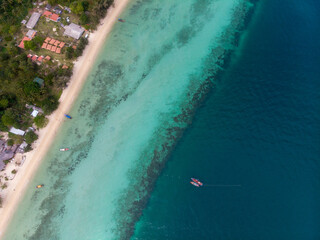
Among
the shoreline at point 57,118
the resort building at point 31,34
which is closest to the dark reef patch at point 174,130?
the shoreline at point 57,118

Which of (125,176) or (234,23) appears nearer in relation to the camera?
(125,176)

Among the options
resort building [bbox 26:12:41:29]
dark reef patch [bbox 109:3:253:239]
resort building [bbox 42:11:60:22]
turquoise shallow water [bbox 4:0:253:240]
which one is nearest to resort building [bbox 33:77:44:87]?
turquoise shallow water [bbox 4:0:253:240]

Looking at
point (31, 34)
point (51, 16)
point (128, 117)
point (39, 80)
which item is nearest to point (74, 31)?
point (51, 16)

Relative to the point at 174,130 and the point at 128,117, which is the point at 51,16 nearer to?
the point at 128,117

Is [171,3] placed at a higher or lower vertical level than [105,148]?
higher

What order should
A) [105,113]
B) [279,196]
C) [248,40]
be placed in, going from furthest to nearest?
1. [248,40]
2. [105,113]
3. [279,196]

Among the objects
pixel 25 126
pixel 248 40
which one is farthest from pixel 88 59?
pixel 248 40

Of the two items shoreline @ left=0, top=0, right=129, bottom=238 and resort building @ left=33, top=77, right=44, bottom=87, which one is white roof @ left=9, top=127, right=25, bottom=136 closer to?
shoreline @ left=0, top=0, right=129, bottom=238

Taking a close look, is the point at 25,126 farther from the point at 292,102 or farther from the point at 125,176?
the point at 292,102

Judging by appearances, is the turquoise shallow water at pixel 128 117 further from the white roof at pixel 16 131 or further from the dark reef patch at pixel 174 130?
the white roof at pixel 16 131
